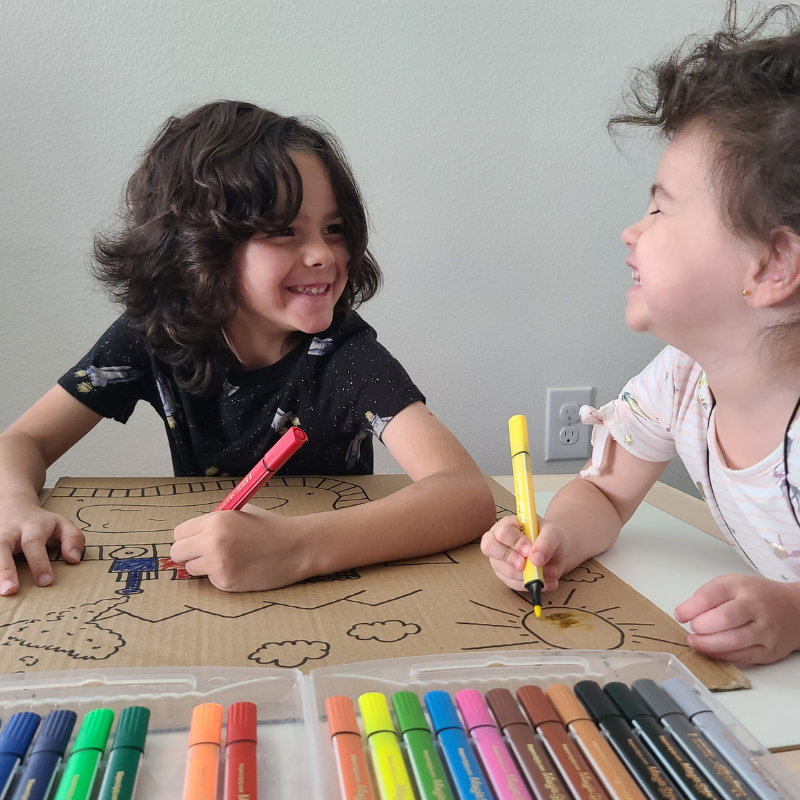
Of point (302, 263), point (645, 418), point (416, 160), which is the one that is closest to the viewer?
point (645, 418)

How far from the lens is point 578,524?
53 centimetres

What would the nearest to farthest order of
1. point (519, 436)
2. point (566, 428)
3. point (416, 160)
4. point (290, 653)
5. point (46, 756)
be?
1. point (46, 756)
2. point (290, 653)
3. point (519, 436)
4. point (416, 160)
5. point (566, 428)

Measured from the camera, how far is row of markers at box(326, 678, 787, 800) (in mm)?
271

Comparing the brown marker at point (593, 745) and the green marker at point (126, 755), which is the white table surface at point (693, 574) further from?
the green marker at point (126, 755)

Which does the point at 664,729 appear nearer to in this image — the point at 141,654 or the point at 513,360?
the point at 141,654

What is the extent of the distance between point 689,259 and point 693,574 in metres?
0.22

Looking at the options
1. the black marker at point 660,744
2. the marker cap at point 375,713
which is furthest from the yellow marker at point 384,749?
the black marker at point 660,744

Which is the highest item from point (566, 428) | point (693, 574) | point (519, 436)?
point (519, 436)

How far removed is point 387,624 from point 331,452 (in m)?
0.41

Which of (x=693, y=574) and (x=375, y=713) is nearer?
(x=375, y=713)

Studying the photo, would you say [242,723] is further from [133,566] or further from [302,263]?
[302,263]

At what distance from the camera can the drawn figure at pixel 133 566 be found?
0.48 m

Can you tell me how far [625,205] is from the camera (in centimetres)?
125

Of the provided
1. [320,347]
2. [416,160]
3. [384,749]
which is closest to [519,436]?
[384,749]
